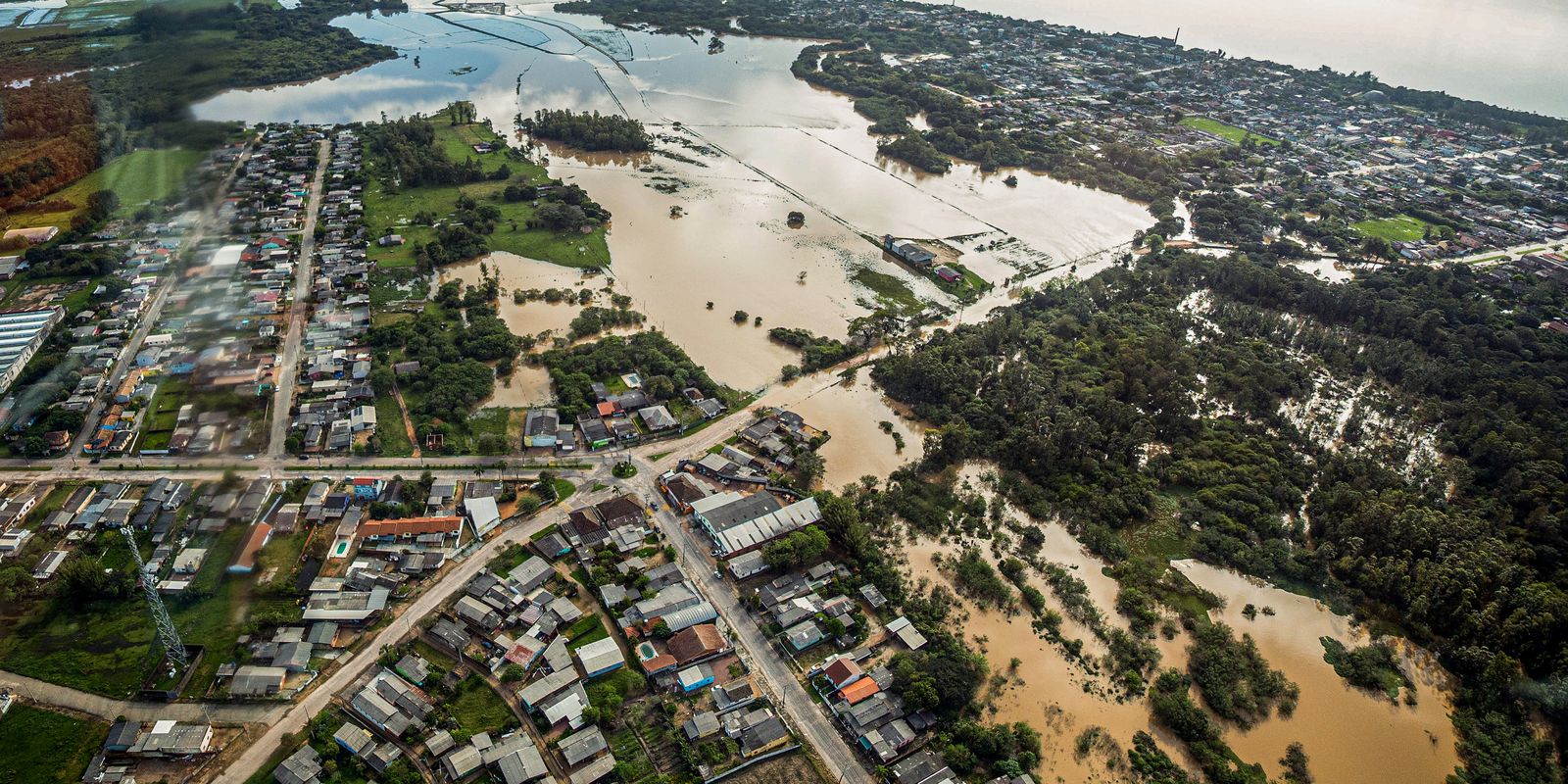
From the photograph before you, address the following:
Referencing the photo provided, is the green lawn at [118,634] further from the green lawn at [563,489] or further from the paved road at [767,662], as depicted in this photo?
the paved road at [767,662]

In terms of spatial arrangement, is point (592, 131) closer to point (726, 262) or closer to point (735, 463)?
point (726, 262)

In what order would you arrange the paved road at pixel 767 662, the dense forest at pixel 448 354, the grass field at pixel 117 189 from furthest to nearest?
the grass field at pixel 117 189, the dense forest at pixel 448 354, the paved road at pixel 767 662

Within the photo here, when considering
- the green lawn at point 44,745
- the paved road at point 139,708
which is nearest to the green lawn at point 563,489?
the paved road at point 139,708

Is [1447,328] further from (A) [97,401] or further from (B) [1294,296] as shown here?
(A) [97,401]

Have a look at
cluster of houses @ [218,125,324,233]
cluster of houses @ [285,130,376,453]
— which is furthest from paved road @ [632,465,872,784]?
cluster of houses @ [218,125,324,233]

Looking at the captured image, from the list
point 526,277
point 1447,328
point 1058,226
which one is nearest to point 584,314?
point 526,277

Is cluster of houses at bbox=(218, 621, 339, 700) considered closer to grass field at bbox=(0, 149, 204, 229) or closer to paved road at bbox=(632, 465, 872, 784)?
paved road at bbox=(632, 465, 872, 784)

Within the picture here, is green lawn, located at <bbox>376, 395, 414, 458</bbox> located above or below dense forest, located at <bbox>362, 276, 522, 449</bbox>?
below
